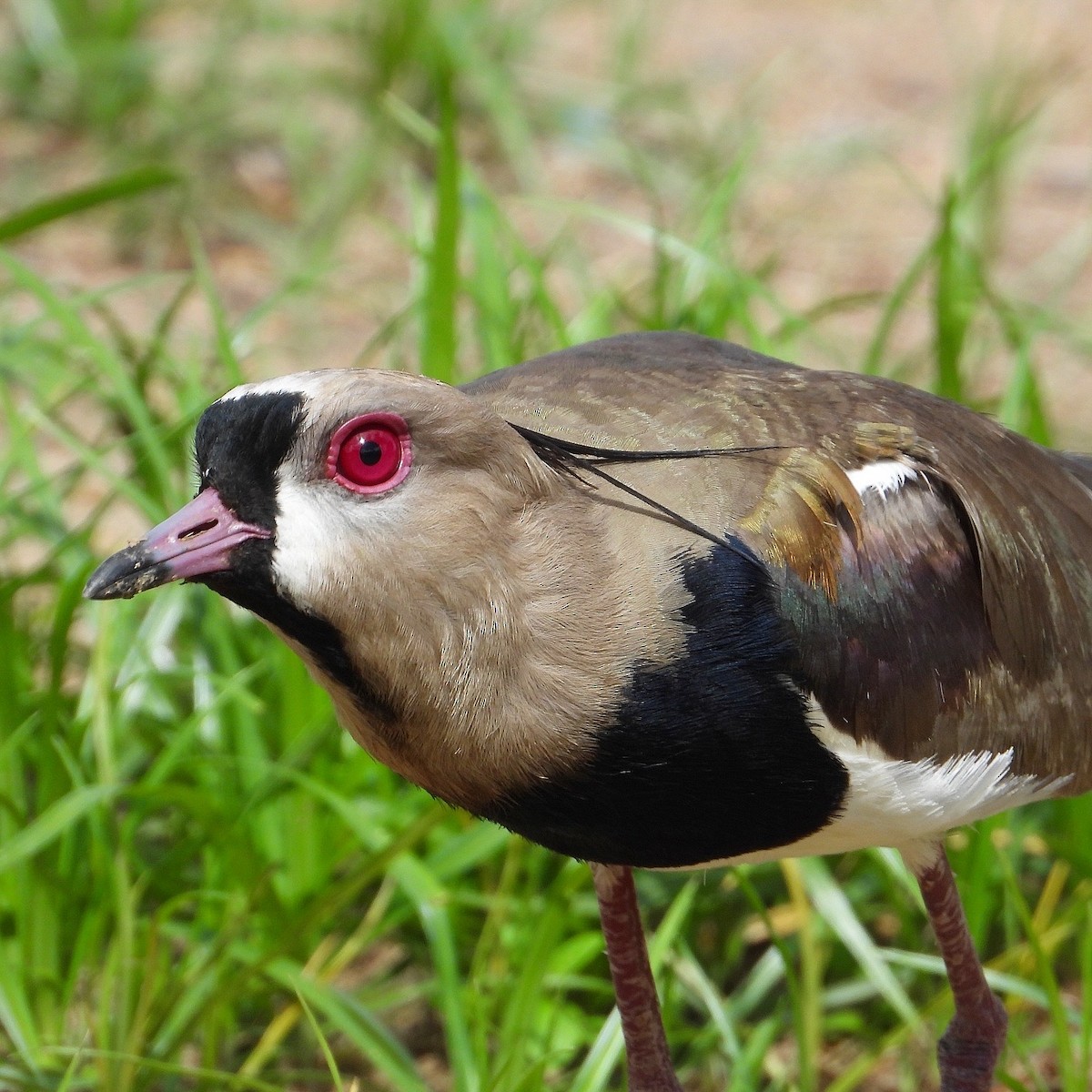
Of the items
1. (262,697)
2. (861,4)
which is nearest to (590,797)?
(262,697)

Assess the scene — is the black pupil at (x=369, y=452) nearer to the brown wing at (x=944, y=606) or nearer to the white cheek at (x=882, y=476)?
the brown wing at (x=944, y=606)

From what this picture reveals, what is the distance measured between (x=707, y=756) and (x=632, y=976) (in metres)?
0.57

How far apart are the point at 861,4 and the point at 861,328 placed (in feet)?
9.40

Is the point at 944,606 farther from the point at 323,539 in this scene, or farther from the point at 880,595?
the point at 323,539

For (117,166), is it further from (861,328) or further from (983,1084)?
(983,1084)

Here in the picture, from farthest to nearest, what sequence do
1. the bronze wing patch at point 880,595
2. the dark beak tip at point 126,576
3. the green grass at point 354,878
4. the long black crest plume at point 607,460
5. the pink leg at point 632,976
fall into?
the green grass at point 354,878 → the pink leg at point 632,976 → the bronze wing patch at point 880,595 → the long black crest plume at point 607,460 → the dark beak tip at point 126,576

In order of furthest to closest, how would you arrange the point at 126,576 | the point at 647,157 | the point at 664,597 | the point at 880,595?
the point at 647,157 < the point at 880,595 < the point at 664,597 < the point at 126,576

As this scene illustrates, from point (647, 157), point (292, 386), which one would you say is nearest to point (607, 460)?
point (292, 386)

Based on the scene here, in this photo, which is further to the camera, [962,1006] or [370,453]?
[962,1006]

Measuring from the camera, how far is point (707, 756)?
6.94ft

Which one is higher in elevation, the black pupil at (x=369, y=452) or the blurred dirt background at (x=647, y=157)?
the blurred dirt background at (x=647, y=157)

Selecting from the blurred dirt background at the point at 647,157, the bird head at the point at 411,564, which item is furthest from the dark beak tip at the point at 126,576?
the blurred dirt background at the point at 647,157

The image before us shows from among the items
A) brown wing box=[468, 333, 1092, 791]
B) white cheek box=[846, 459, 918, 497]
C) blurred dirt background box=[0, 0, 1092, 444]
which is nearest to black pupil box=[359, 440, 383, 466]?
brown wing box=[468, 333, 1092, 791]

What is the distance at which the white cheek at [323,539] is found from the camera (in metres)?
1.90
